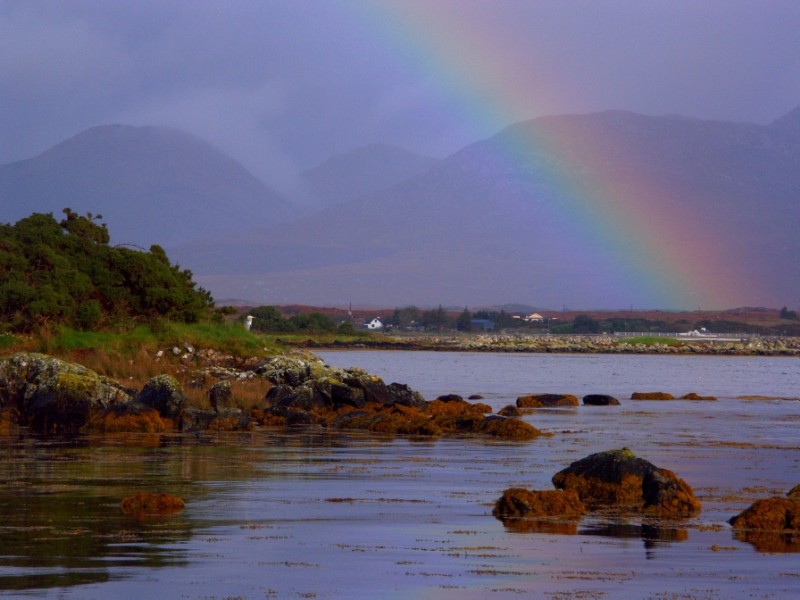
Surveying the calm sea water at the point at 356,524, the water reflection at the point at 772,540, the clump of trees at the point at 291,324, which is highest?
the clump of trees at the point at 291,324

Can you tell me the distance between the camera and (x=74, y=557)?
14.6 meters

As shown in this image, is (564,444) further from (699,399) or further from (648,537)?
(699,399)

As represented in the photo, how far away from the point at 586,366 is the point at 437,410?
2514 inches

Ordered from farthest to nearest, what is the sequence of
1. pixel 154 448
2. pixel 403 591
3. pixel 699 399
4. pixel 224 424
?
1. pixel 699 399
2. pixel 224 424
3. pixel 154 448
4. pixel 403 591

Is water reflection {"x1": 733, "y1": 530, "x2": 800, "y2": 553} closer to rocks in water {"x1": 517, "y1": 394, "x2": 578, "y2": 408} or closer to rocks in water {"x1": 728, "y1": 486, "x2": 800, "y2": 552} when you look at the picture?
rocks in water {"x1": 728, "y1": 486, "x2": 800, "y2": 552}

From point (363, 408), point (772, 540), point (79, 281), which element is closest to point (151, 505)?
point (772, 540)

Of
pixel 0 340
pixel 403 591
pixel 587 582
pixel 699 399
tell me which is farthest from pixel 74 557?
pixel 699 399

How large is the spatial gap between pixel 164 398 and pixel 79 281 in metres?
11.9

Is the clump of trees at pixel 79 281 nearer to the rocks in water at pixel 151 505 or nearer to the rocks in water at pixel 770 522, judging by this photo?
the rocks in water at pixel 151 505

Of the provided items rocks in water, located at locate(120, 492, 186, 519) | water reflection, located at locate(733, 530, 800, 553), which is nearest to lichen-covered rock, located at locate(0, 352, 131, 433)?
rocks in water, located at locate(120, 492, 186, 519)

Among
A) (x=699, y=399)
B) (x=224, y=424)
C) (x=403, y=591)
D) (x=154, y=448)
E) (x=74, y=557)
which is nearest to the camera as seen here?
(x=403, y=591)

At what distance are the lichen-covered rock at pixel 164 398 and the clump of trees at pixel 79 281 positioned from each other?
900 cm

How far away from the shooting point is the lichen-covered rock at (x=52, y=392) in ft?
113

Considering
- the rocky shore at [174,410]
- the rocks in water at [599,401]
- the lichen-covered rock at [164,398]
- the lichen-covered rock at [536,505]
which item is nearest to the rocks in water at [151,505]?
the lichen-covered rock at [536,505]
